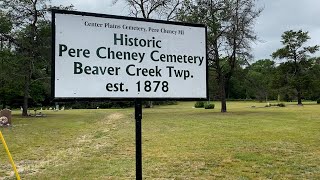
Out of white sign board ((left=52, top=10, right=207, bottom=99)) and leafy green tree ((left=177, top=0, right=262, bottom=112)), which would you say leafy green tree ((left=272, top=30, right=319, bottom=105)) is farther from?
white sign board ((left=52, top=10, right=207, bottom=99))

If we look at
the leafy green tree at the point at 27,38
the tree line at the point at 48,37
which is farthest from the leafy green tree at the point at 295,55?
the leafy green tree at the point at 27,38

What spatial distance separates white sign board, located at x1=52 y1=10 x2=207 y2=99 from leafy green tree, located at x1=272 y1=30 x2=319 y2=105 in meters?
56.2

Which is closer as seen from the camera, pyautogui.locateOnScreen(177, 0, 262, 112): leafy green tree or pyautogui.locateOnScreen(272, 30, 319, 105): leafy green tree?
pyautogui.locateOnScreen(177, 0, 262, 112): leafy green tree

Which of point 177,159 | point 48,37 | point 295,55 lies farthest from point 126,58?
point 295,55

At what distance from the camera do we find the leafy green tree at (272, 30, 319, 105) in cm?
5731

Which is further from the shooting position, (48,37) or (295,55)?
(295,55)

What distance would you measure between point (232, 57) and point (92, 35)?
31.5 metres

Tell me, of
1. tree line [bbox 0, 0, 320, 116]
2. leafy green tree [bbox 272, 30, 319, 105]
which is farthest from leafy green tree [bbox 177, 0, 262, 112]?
leafy green tree [bbox 272, 30, 319, 105]

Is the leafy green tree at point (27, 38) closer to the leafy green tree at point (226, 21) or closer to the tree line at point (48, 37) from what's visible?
the tree line at point (48, 37)

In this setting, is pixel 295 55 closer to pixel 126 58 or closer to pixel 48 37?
pixel 48 37

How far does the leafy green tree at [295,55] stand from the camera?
57.3 m

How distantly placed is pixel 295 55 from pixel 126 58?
5933 cm

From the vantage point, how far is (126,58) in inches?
147

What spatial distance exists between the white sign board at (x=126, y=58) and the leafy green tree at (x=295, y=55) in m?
56.2
